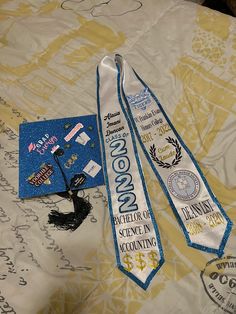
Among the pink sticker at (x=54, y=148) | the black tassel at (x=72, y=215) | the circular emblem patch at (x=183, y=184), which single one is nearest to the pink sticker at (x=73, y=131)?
the pink sticker at (x=54, y=148)

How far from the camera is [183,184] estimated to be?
69 cm

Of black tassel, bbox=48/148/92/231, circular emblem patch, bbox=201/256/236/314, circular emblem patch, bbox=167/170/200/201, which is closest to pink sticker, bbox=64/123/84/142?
black tassel, bbox=48/148/92/231

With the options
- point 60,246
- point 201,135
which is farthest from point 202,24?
point 60,246

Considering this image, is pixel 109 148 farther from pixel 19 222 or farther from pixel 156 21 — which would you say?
pixel 156 21

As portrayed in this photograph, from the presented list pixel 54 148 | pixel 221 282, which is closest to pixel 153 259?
pixel 221 282

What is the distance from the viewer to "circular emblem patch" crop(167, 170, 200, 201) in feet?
2.19

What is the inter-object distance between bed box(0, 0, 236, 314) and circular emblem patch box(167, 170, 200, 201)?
34 millimetres

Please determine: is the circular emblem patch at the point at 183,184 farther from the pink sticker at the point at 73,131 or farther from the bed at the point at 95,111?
the pink sticker at the point at 73,131

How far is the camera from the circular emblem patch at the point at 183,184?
2.19 feet

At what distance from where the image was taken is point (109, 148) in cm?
76

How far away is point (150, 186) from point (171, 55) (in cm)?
44

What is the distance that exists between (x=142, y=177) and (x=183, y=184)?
0.10 meters

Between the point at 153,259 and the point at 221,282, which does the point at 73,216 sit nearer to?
the point at 153,259

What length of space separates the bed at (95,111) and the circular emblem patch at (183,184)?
3 cm
